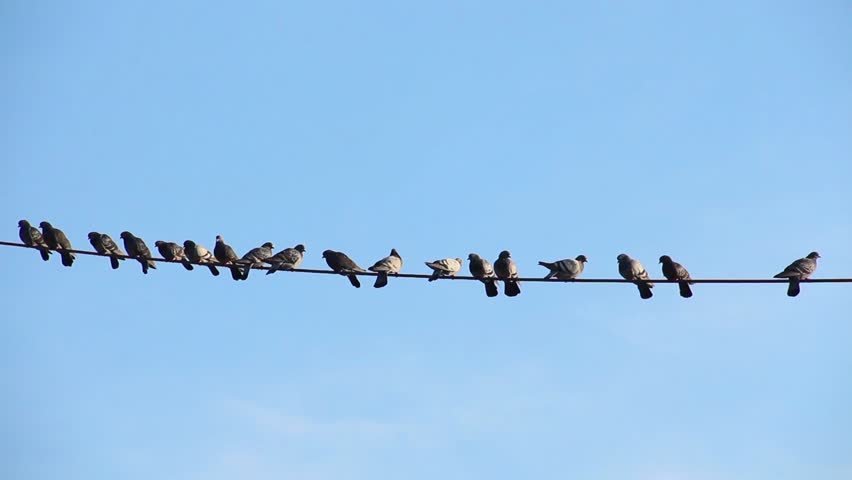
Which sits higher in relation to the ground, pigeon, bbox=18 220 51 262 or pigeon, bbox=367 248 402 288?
pigeon, bbox=18 220 51 262

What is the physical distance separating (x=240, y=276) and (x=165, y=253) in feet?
8.68

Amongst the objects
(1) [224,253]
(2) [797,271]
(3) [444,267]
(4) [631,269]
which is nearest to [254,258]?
(1) [224,253]

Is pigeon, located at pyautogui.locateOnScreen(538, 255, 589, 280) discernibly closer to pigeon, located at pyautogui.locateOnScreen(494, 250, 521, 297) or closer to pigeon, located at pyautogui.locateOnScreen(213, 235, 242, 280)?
pigeon, located at pyautogui.locateOnScreen(494, 250, 521, 297)

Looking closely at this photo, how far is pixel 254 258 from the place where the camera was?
2378 centimetres

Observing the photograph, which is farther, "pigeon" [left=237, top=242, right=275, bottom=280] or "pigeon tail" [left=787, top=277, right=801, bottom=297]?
"pigeon" [left=237, top=242, right=275, bottom=280]

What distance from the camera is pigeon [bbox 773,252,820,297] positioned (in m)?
20.4

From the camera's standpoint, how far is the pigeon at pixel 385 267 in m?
21.7

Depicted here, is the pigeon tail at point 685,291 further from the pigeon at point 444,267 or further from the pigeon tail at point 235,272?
the pigeon tail at point 235,272

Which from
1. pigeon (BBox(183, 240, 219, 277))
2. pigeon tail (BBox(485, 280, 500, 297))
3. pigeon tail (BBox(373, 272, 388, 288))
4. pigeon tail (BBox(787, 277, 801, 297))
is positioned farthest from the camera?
A: pigeon (BBox(183, 240, 219, 277))

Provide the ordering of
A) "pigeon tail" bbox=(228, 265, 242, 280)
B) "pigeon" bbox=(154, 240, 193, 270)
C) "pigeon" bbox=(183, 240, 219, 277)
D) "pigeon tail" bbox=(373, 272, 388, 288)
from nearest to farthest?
"pigeon tail" bbox=(373, 272, 388, 288)
"pigeon tail" bbox=(228, 265, 242, 280)
"pigeon" bbox=(183, 240, 219, 277)
"pigeon" bbox=(154, 240, 193, 270)

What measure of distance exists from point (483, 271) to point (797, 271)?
187 inches

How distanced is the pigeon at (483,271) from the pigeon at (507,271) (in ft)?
0.41

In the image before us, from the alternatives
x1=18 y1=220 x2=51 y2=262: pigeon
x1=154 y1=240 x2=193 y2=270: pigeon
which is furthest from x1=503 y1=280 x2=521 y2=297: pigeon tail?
x1=18 y1=220 x2=51 y2=262: pigeon

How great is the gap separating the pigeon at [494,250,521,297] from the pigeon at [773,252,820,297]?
3975mm
